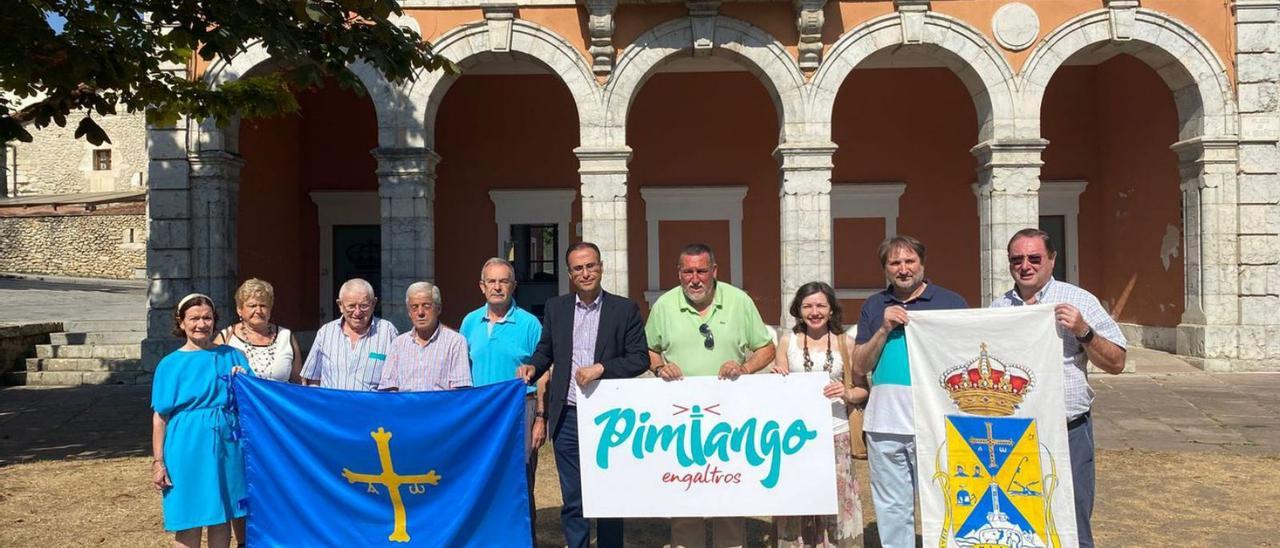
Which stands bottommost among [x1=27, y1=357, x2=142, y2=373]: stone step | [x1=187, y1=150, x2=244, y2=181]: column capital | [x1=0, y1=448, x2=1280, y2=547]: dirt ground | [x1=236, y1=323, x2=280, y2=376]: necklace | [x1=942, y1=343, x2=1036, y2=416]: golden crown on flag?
[x1=0, y1=448, x2=1280, y2=547]: dirt ground

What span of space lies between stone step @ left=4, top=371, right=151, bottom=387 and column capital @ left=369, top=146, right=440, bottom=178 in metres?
4.02

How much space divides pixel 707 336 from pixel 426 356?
139cm

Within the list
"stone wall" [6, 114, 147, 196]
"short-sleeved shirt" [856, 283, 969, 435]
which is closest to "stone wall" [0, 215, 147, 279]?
"stone wall" [6, 114, 147, 196]

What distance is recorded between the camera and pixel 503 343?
4410 mm

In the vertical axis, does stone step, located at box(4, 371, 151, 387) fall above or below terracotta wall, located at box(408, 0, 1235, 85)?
below

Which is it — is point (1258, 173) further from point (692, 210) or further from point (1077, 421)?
point (1077, 421)

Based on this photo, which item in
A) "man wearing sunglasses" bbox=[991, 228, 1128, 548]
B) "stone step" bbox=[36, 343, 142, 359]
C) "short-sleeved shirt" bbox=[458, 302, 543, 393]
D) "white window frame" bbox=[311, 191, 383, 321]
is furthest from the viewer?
"white window frame" bbox=[311, 191, 383, 321]

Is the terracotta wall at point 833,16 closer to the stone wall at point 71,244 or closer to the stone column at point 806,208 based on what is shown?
the stone column at point 806,208

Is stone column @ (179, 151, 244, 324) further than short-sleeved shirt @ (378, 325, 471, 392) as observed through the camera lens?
Yes

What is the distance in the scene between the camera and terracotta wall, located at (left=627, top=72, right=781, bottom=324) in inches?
564

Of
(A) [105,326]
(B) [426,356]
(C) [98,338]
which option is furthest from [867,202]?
(A) [105,326]

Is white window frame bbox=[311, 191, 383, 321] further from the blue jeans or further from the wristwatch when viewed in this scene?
the wristwatch

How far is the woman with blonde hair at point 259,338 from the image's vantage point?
4.07 metres

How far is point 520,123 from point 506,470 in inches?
436
